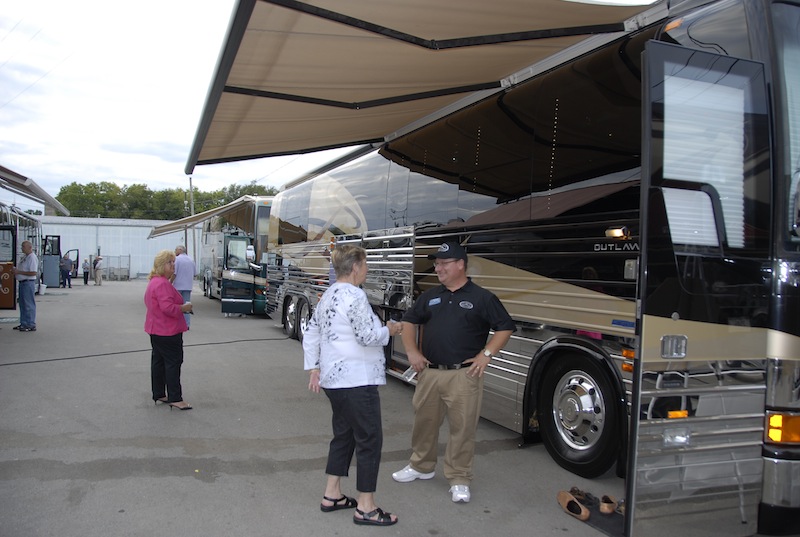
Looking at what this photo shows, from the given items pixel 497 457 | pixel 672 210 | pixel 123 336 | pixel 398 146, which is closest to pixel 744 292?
pixel 672 210

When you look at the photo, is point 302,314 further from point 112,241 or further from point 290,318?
point 112,241

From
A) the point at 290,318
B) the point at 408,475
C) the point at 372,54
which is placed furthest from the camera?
the point at 290,318

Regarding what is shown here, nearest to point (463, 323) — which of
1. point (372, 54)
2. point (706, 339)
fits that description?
point (706, 339)

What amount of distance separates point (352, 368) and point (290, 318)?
8.97 metres

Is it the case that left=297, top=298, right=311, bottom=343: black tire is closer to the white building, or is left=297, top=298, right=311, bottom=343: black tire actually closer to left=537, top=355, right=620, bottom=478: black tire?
left=537, top=355, right=620, bottom=478: black tire

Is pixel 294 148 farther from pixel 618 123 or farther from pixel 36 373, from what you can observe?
pixel 618 123

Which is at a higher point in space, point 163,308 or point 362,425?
point 163,308

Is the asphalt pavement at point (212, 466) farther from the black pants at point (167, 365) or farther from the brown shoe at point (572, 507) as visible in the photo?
the black pants at point (167, 365)

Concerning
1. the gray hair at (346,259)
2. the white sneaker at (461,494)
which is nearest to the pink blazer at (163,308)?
the gray hair at (346,259)

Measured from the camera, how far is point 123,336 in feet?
38.2

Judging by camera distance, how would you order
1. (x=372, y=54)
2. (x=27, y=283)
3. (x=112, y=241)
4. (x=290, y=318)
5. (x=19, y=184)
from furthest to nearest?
(x=112, y=241), (x=19, y=184), (x=290, y=318), (x=27, y=283), (x=372, y=54)

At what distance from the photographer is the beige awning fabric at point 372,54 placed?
411 centimetres

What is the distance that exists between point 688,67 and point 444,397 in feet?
8.77

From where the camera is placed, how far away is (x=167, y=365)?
20.7 ft
